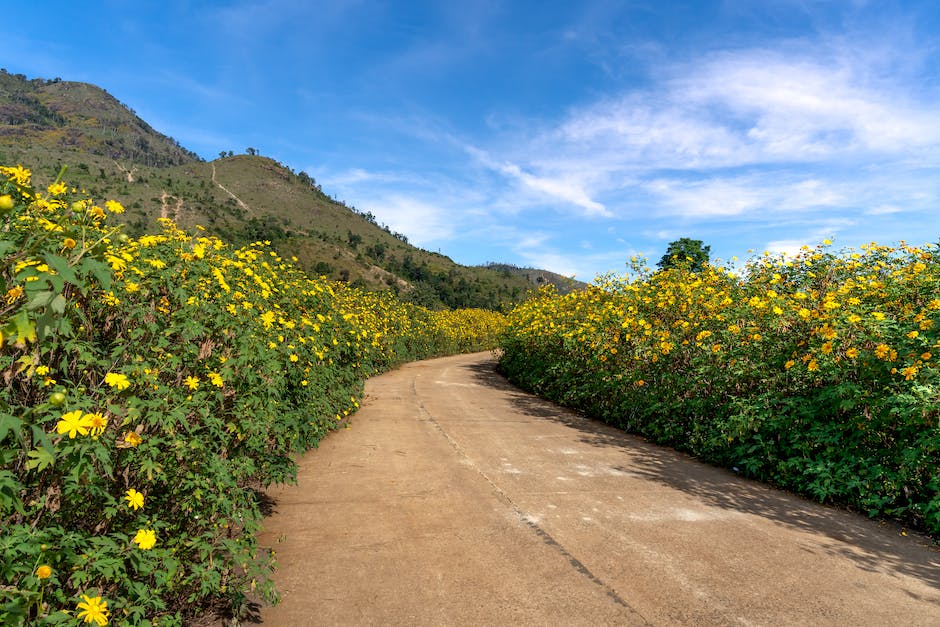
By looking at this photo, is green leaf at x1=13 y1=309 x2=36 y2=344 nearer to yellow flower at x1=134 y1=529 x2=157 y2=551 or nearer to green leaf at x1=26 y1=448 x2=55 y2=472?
green leaf at x1=26 y1=448 x2=55 y2=472

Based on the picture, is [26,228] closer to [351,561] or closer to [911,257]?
[351,561]

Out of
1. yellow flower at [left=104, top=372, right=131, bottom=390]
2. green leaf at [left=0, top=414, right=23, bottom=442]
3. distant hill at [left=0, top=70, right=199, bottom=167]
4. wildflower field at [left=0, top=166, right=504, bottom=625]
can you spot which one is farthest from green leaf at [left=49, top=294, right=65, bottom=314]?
distant hill at [left=0, top=70, right=199, bottom=167]

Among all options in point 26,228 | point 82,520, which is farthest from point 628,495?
point 26,228

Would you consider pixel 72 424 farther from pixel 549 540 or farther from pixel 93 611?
pixel 549 540

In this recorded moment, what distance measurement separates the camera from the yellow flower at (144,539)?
1.99 m

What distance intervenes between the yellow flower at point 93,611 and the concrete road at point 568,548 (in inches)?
47.7

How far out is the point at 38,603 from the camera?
1674mm

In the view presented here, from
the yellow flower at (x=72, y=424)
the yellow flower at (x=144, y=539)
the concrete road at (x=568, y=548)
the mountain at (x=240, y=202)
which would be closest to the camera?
the yellow flower at (x=72, y=424)

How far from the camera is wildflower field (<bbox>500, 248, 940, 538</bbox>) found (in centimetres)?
442

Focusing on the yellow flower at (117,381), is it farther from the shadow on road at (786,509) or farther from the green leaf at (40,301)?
the shadow on road at (786,509)

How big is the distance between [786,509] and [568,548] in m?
2.52

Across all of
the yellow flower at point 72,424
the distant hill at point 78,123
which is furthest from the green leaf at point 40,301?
the distant hill at point 78,123

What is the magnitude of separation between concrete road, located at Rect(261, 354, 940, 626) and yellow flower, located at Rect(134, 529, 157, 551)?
1.04 meters

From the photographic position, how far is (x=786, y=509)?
457 cm
